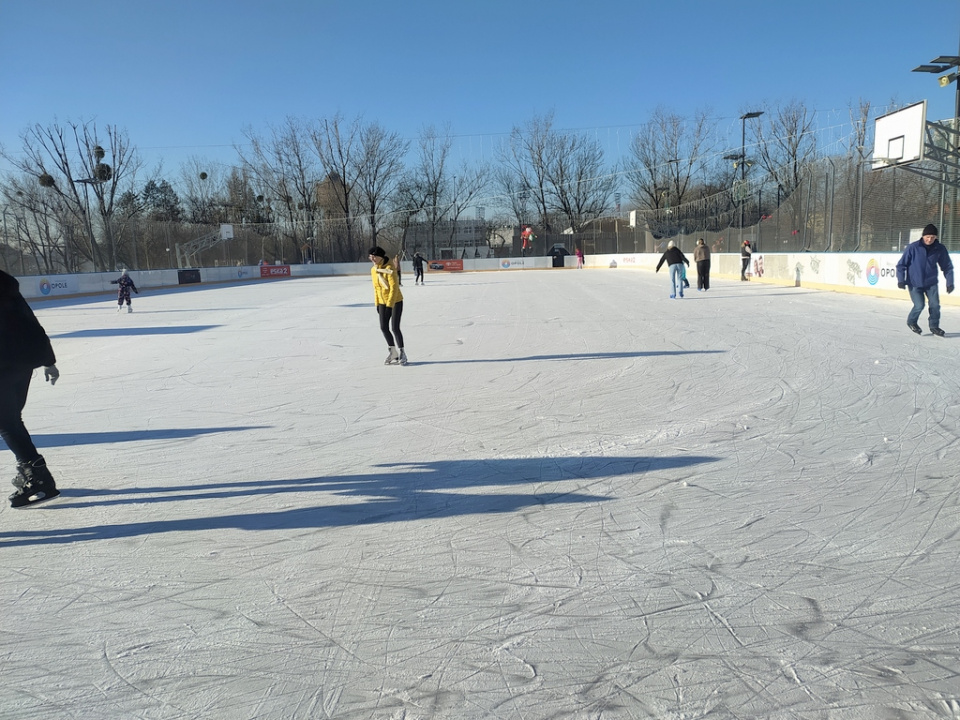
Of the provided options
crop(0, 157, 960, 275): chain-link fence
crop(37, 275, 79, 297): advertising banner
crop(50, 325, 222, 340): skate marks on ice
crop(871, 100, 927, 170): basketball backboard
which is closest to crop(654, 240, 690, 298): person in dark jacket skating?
crop(0, 157, 960, 275): chain-link fence

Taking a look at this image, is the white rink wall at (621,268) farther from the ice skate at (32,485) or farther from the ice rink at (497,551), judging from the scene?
the ice skate at (32,485)

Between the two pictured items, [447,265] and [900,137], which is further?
[447,265]

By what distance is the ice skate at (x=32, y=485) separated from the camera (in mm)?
3584

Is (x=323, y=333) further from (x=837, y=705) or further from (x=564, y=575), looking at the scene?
(x=837, y=705)

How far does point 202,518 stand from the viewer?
3.36 m

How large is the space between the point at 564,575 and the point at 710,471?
1.61 meters

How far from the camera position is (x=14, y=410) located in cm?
356

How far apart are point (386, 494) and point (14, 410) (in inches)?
86.0

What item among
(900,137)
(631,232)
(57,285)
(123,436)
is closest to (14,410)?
(123,436)

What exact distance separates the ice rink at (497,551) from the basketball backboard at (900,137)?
12.8m

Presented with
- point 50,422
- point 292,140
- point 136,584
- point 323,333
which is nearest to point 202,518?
point 136,584

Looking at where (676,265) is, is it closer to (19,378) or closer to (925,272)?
(925,272)

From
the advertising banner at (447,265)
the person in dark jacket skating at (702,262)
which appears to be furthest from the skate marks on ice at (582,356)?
the advertising banner at (447,265)

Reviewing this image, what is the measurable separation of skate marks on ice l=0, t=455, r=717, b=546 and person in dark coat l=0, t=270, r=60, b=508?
21cm
